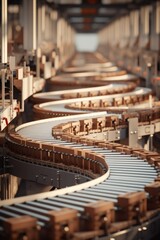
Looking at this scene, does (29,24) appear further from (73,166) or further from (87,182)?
(87,182)

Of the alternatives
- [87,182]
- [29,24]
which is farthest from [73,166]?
[29,24]

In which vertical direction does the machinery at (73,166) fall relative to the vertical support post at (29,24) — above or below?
below

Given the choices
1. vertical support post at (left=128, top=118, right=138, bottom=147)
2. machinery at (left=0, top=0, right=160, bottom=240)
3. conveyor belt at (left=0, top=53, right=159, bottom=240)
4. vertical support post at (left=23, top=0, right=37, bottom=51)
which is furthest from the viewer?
vertical support post at (left=23, top=0, right=37, bottom=51)

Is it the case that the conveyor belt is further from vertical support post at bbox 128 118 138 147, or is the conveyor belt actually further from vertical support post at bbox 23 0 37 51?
vertical support post at bbox 23 0 37 51

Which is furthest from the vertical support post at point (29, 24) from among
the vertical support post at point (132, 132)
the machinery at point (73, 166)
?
the vertical support post at point (132, 132)

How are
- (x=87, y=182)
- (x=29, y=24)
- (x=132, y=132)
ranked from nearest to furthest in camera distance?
(x=87, y=182)
(x=132, y=132)
(x=29, y=24)

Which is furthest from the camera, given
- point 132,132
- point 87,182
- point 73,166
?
point 132,132

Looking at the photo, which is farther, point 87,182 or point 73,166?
point 73,166

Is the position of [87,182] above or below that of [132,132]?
above

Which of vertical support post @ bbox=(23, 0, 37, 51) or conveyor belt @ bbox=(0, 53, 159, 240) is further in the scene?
vertical support post @ bbox=(23, 0, 37, 51)

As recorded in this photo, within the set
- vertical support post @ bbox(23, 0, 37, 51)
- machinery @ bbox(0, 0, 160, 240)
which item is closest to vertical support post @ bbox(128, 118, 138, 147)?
machinery @ bbox(0, 0, 160, 240)

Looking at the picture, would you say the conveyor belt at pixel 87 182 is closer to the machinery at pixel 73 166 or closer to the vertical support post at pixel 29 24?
the machinery at pixel 73 166

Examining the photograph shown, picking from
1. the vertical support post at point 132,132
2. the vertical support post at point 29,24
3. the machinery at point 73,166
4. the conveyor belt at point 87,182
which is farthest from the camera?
the vertical support post at point 29,24
